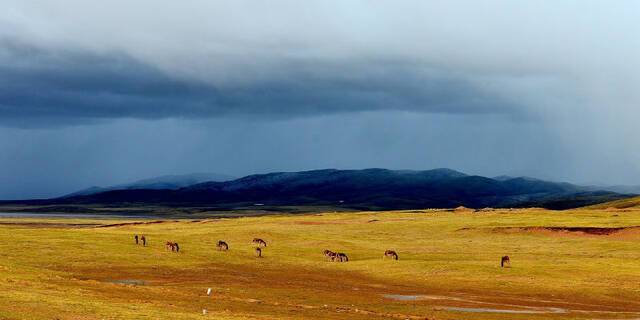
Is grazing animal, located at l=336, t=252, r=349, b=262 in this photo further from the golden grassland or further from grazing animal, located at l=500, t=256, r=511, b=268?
grazing animal, located at l=500, t=256, r=511, b=268

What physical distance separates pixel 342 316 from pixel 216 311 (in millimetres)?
7117

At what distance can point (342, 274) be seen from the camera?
7056 centimetres

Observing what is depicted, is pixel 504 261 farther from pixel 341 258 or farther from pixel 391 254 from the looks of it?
pixel 341 258

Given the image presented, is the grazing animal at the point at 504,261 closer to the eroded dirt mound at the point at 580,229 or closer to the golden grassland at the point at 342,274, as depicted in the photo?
the golden grassland at the point at 342,274

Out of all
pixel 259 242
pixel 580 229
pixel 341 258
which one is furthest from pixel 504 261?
pixel 580 229

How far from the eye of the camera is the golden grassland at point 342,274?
44.8m

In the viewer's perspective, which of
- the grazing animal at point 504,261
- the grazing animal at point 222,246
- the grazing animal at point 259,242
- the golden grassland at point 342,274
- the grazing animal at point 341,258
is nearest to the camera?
the golden grassland at point 342,274

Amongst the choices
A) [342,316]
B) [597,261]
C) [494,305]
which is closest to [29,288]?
[342,316]

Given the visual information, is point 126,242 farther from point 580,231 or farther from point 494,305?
point 580,231

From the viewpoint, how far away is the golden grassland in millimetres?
44812

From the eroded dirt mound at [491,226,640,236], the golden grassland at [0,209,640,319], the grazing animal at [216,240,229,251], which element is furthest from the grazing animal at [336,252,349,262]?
the eroded dirt mound at [491,226,640,236]

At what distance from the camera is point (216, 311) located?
4228 cm

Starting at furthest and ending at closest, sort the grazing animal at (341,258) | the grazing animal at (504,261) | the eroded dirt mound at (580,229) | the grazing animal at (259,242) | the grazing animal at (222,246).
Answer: the eroded dirt mound at (580,229) < the grazing animal at (259,242) < the grazing animal at (222,246) < the grazing animal at (341,258) < the grazing animal at (504,261)

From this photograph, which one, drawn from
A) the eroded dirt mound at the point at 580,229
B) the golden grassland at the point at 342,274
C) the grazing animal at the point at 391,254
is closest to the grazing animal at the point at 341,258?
the golden grassland at the point at 342,274
